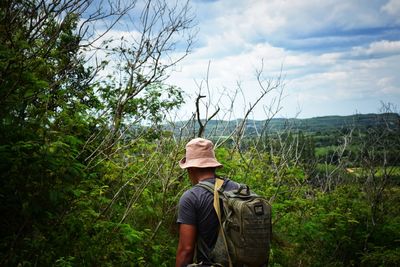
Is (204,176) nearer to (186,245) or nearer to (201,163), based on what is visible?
(201,163)

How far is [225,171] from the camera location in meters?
6.85

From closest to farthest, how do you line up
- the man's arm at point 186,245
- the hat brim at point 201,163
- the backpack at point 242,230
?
1. the backpack at point 242,230
2. the man's arm at point 186,245
3. the hat brim at point 201,163

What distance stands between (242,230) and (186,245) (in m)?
0.47

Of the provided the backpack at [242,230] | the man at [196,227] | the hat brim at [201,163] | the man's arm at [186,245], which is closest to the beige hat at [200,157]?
the hat brim at [201,163]

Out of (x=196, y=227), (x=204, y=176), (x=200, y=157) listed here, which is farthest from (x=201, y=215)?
(x=200, y=157)

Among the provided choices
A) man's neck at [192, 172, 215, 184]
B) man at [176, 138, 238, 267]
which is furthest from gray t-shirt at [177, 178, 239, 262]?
man's neck at [192, 172, 215, 184]

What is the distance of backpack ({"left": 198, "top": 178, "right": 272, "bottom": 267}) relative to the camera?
8.01 feet

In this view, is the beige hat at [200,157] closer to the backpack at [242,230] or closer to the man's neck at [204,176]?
the man's neck at [204,176]

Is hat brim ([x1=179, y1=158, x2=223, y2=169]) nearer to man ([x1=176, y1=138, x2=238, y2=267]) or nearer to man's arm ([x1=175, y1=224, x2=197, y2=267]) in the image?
man ([x1=176, y1=138, x2=238, y2=267])

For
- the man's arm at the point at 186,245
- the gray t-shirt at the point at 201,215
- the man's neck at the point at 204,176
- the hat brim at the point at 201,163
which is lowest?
the man's arm at the point at 186,245

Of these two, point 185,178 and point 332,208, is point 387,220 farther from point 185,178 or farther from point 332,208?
point 185,178

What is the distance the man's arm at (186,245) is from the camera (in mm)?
2578

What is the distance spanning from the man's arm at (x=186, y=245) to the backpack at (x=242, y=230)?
6.6 inches

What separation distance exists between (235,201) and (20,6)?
3865 mm
